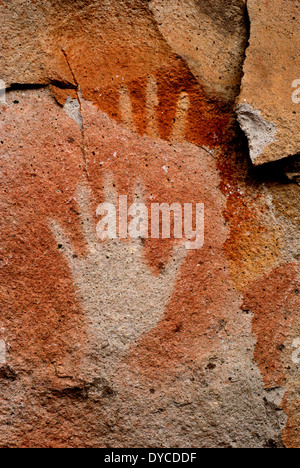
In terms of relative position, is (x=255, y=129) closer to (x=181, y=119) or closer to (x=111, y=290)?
(x=181, y=119)

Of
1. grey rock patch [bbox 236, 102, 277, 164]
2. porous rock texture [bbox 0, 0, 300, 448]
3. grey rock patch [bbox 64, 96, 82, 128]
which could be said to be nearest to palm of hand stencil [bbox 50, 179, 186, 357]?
porous rock texture [bbox 0, 0, 300, 448]

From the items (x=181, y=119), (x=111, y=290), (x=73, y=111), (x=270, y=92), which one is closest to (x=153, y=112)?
(x=181, y=119)

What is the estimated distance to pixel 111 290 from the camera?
125cm

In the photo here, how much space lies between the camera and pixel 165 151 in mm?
1281

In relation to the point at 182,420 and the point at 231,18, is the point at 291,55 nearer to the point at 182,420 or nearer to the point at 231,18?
the point at 231,18

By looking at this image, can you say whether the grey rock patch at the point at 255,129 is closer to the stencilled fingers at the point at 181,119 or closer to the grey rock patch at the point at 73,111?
the stencilled fingers at the point at 181,119

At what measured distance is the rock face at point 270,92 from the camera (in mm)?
1242

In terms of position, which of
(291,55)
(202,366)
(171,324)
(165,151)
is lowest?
(202,366)

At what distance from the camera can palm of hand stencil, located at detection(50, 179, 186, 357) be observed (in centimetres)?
125

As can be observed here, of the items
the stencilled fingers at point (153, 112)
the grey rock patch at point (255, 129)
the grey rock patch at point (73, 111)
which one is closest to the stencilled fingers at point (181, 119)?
the stencilled fingers at point (153, 112)

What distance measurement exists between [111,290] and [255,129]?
606 mm

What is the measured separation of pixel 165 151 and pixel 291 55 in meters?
0.45

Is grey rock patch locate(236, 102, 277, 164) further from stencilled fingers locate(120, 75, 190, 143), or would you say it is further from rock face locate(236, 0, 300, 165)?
stencilled fingers locate(120, 75, 190, 143)

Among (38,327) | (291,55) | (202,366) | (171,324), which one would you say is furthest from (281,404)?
(291,55)
